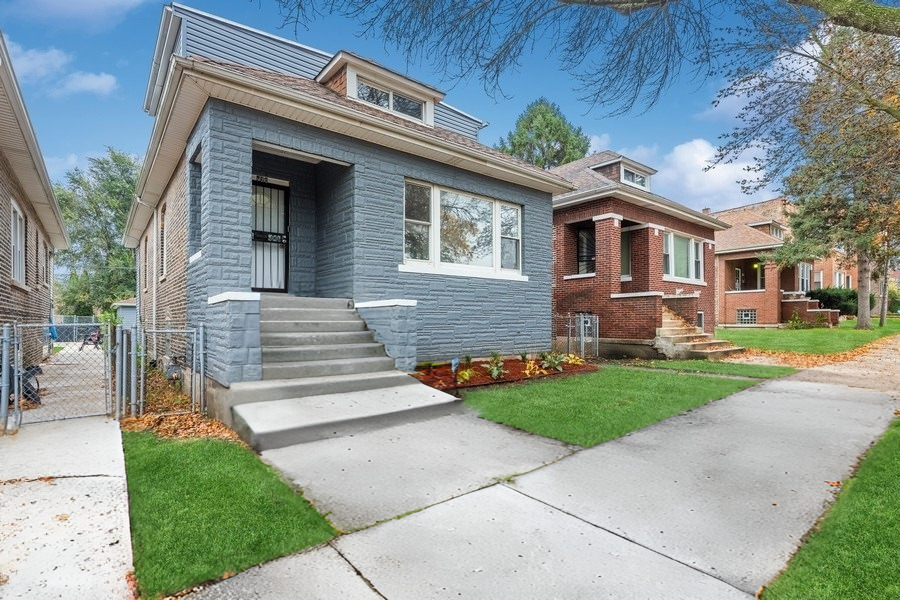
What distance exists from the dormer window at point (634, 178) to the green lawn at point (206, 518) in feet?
51.2

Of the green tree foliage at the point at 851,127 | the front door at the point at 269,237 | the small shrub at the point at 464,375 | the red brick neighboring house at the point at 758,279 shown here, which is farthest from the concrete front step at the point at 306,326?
the red brick neighboring house at the point at 758,279

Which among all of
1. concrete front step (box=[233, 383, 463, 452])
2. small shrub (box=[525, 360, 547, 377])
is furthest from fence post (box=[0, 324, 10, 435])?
small shrub (box=[525, 360, 547, 377])

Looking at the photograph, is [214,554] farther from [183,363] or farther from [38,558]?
[183,363]

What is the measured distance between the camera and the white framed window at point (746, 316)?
22.8 metres

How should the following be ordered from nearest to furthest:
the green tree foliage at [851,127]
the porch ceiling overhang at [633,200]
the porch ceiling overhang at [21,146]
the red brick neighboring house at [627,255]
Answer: the green tree foliage at [851,127] < the porch ceiling overhang at [21,146] < the red brick neighboring house at [627,255] < the porch ceiling overhang at [633,200]

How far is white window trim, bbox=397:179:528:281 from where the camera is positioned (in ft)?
27.3

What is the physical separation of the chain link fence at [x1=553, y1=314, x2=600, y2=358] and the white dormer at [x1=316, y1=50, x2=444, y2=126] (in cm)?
650

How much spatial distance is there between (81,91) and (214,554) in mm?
42118

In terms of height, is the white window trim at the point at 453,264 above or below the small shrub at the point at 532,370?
above

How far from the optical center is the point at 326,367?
5848mm

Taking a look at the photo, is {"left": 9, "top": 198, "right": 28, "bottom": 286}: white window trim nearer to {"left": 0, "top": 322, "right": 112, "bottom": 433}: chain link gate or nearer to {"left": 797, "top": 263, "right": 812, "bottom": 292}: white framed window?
{"left": 0, "top": 322, "right": 112, "bottom": 433}: chain link gate

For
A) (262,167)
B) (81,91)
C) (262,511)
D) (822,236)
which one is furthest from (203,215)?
(81,91)

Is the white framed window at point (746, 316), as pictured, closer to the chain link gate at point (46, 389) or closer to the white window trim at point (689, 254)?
the white window trim at point (689, 254)

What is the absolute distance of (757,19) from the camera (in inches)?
198
